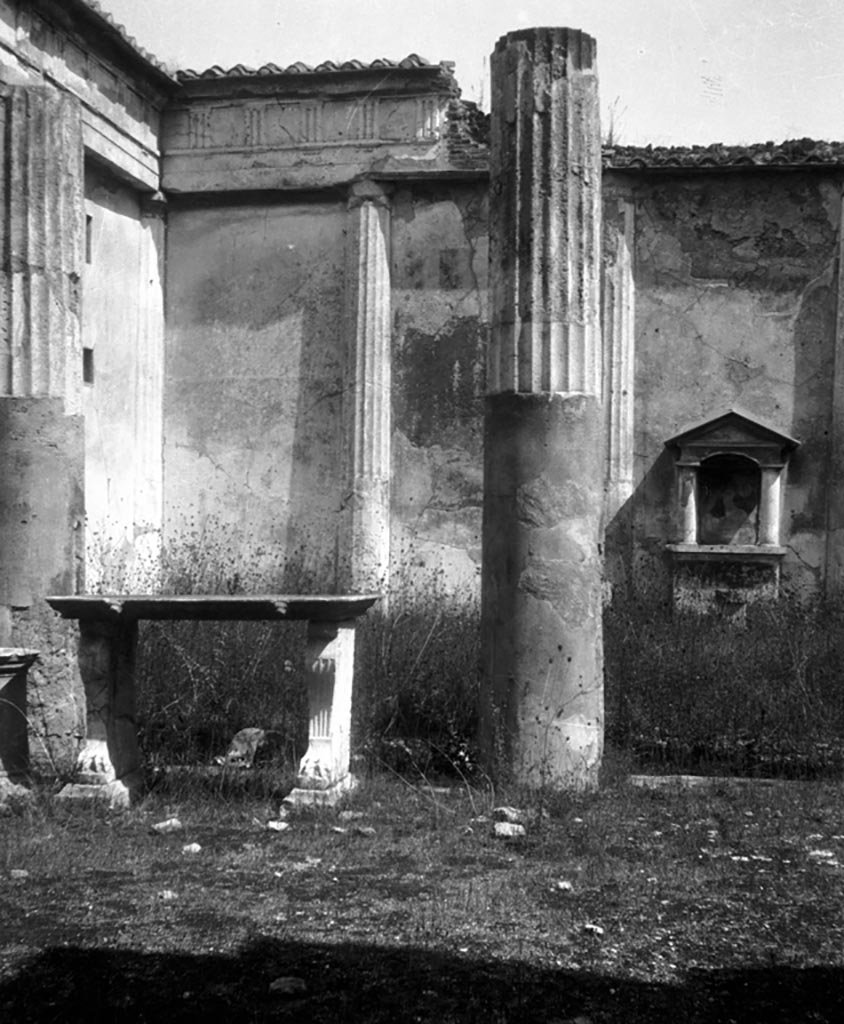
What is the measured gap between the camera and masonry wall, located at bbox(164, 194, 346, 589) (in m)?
12.7

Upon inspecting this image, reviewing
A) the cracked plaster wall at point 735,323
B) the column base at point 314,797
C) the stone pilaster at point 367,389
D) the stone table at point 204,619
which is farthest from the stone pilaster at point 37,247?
the cracked plaster wall at point 735,323

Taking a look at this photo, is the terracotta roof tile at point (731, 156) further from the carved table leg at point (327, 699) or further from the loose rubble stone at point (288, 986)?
the loose rubble stone at point (288, 986)

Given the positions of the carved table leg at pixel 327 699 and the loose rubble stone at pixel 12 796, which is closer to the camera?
the loose rubble stone at pixel 12 796

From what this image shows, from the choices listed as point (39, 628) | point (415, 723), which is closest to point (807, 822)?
point (415, 723)

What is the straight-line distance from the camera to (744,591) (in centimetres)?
1141

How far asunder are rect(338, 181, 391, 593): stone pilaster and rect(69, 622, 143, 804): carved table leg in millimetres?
6673

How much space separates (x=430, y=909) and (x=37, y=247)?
4.05 metres

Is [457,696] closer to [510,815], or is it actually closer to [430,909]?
[510,815]

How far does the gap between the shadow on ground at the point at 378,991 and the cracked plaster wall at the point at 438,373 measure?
8997 mm

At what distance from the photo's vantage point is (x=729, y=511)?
1183cm

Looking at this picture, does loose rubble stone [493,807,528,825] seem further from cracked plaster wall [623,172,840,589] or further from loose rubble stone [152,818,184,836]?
cracked plaster wall [623,172,840,589]

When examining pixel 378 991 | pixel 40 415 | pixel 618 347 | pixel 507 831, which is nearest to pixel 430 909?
pixel 378 991

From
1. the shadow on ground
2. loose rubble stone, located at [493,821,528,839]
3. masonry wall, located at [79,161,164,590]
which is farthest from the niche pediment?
the shadow on ground

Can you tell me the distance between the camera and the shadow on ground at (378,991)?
2971 millimetres
